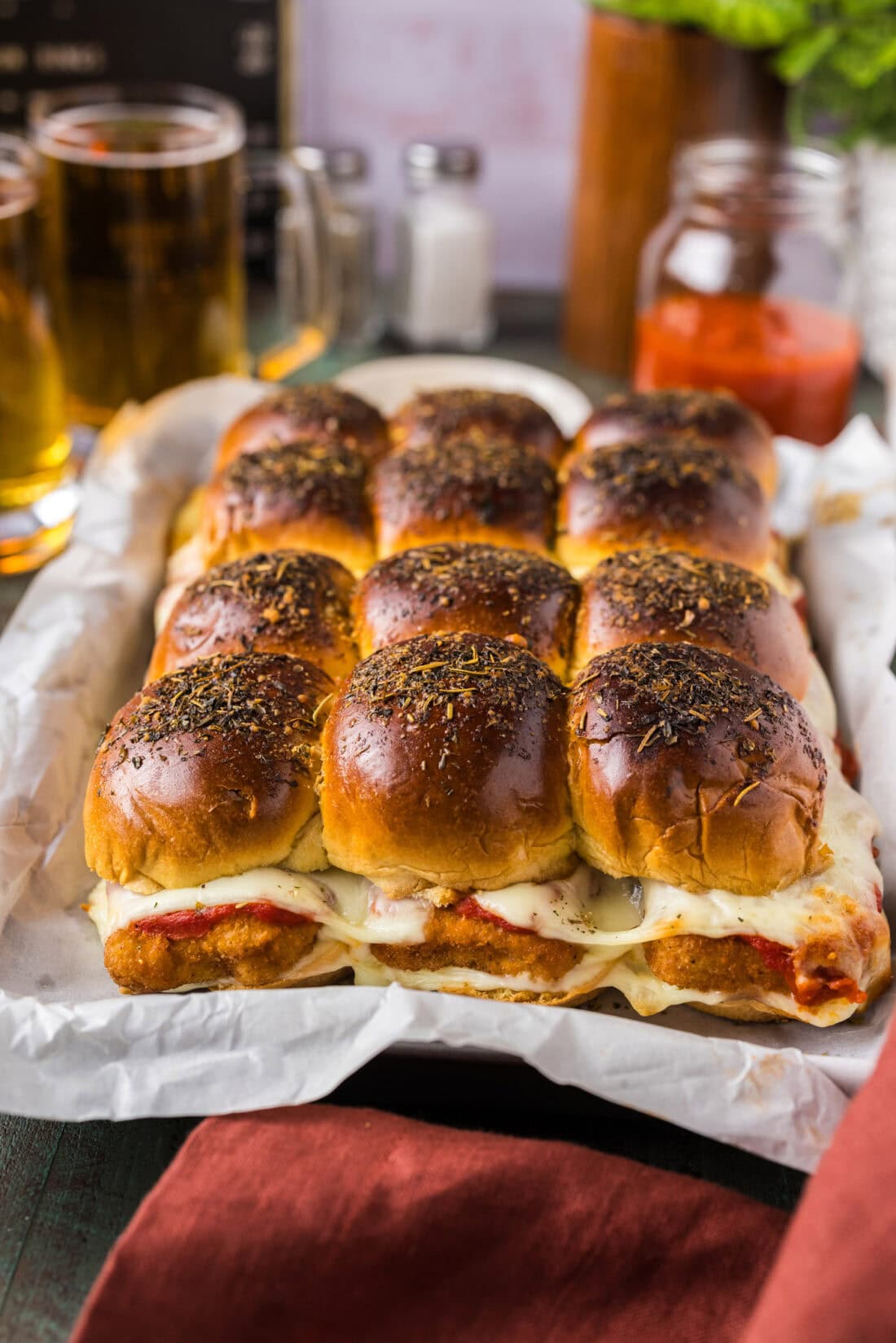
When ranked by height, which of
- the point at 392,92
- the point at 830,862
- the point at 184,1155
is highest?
the point at 392,92

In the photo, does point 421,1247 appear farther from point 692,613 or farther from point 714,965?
point 692,613

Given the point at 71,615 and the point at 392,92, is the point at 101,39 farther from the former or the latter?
the point at 71,615

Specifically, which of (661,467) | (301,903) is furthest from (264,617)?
(661,467)

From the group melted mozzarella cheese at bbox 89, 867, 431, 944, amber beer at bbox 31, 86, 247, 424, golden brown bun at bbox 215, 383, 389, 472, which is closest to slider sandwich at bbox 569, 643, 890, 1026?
melted mozzarella cheese at bbox 89, 867, 431, 944

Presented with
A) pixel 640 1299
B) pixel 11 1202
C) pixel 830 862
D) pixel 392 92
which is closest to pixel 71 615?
pixel 11 1202

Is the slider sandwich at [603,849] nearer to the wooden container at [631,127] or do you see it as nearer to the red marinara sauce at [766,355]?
the red marinara sauce at [766,355]

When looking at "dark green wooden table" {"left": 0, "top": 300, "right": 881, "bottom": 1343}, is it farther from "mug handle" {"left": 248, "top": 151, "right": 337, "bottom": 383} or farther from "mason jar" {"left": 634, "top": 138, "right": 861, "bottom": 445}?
"mug handle" {"left": 248, "top": 151, "right": 337, "bottom": 383}
